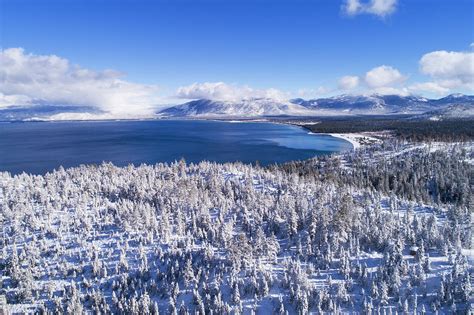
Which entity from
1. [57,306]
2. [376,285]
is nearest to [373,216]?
[376,285]

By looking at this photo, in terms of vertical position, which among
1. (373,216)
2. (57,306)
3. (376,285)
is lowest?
(57,306)

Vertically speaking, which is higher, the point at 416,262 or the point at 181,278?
the point at 416,262

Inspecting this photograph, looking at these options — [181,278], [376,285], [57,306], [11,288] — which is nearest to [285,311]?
[376,285]

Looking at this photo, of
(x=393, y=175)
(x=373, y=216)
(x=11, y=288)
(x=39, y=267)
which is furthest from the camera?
(x=393, y=175)

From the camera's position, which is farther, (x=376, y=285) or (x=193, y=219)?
(x=193, y=219)

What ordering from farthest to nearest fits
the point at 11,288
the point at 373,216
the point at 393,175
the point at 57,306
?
1. the point at 393,175
2. the point at 373,216
3. the point at 11,288
4. the point at 57,306

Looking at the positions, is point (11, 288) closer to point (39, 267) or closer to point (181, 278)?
point (39, 267)
